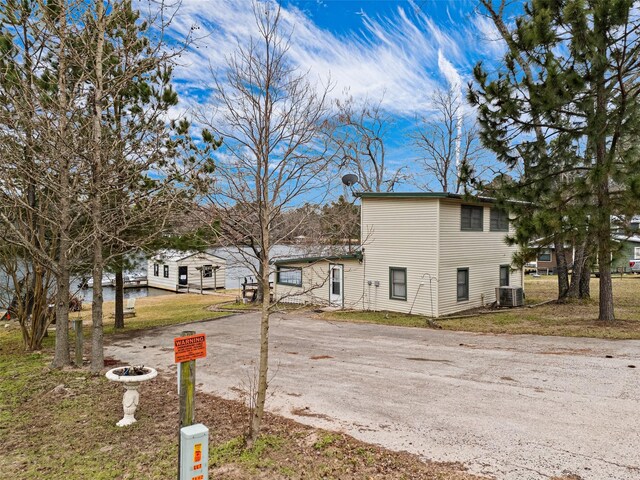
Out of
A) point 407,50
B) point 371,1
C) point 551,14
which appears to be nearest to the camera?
point 551,14

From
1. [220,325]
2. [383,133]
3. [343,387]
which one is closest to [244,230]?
[343,387]

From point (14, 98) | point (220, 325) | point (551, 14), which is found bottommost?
point (220, 325)

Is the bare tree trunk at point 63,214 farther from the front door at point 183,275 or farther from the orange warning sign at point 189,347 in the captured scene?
the front door at point 183,275

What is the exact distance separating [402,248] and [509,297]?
519cm

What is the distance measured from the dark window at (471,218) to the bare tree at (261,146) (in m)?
13.3

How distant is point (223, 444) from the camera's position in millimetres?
4547

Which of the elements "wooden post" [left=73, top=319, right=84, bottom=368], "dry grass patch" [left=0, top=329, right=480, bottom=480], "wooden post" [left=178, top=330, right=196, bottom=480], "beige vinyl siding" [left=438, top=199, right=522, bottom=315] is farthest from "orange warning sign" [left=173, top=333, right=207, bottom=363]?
"beige vinyl siding" [left=438, top=199, right=522, bottom=315]

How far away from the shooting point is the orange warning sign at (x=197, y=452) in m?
3.33

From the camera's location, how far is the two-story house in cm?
1566

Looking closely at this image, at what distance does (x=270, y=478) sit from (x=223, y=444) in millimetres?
967

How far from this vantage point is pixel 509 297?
17.2 meters

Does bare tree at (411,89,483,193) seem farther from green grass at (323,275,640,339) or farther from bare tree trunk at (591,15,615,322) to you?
bare tree trunk at (591,15,615,322)

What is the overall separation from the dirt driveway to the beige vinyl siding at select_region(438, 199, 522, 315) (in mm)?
4675

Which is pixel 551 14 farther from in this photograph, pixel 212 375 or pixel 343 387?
pixel 212 375
